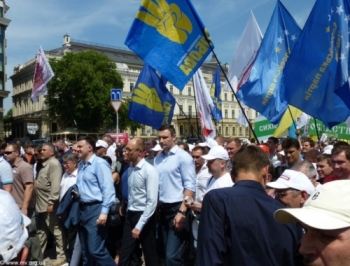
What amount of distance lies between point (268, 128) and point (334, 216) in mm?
10630

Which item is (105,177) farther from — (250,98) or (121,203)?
(250,98)

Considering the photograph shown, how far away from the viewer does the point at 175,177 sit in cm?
587

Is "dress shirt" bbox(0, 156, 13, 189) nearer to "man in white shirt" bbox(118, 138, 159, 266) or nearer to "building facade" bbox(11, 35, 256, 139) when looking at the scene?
"man in white shirt" bbox(118, 138, 159, 266)

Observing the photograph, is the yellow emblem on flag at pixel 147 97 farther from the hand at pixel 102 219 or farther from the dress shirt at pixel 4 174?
the hand at pixel 102 219

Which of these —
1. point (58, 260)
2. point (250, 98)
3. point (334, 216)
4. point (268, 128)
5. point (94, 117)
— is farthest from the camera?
point (94, 117)

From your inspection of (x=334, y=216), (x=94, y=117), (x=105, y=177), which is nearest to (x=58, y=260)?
(x=105, y=177)

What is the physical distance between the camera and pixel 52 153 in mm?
7371

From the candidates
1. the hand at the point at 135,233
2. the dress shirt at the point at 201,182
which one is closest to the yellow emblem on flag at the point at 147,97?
the dress shirt at the point at 201,182

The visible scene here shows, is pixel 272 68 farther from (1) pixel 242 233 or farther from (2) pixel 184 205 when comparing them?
(1) pixel 242 233

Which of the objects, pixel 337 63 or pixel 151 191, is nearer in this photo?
pixel 151 191

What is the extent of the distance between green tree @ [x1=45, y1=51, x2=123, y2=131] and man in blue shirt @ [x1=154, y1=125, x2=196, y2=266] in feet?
175

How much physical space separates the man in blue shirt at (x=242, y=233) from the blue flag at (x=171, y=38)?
478cm

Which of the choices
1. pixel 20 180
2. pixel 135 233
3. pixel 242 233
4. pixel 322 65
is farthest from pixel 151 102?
pixel 242 233

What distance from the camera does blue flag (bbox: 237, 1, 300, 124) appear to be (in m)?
8.67
